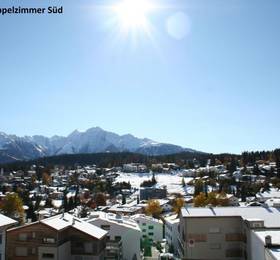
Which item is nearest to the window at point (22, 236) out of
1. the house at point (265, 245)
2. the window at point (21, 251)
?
the window at point (21, 251)

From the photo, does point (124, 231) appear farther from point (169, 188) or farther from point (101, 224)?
point (169, 188)

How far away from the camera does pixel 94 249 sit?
128 feet

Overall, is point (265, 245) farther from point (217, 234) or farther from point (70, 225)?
point (70, 225)

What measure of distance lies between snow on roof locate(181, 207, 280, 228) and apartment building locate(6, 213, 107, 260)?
373 inches

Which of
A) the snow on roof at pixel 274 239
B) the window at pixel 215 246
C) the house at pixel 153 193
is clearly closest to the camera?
the snow on roof at pixel 274 239

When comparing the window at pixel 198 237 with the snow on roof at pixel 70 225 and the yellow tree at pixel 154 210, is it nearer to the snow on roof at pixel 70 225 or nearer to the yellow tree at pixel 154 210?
the snow on roof at pixel 70 225

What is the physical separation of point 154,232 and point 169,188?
8474 centimetres

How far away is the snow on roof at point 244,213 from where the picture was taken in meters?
36.0

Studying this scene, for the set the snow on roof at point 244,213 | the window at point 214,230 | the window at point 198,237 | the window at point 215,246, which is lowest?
the window at point 215,246

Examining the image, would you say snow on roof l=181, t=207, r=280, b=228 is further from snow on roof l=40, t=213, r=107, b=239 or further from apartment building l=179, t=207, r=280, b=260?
snow on roof l=40, t=213, r=107, b=239

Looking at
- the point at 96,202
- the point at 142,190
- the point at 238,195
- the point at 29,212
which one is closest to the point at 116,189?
the point at 142,190

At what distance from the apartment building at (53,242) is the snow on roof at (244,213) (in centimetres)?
949

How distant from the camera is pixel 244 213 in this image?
3794cm

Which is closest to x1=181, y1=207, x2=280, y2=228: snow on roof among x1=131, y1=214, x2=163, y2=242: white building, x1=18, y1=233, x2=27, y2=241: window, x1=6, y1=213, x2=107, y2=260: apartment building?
x1=6, y1=213, x2=107, y2=260: apartment building
